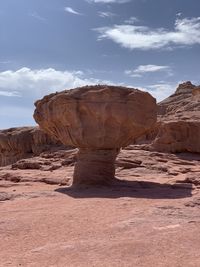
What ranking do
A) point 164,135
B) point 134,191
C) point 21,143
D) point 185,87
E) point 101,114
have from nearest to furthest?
point 134,191 → point 101,114 → point 164,135 → point 21,143 → point 185,87

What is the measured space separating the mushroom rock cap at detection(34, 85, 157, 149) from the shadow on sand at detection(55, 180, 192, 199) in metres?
1.61

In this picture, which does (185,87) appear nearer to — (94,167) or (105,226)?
(94,167)

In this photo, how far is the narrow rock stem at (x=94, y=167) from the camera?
12.5 m

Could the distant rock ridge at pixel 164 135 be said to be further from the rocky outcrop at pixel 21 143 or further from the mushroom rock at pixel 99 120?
the mushroom rock at pixel 99 120

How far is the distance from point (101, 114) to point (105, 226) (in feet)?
19.3

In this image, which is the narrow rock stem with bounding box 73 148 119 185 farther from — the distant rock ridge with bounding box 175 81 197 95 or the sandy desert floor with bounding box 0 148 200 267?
the distant rock ridge with bounding box 175 81 197 95

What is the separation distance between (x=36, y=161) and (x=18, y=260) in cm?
1496

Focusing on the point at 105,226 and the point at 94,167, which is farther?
the point at 94,167

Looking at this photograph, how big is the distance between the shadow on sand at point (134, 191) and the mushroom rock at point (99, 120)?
0.69 meters

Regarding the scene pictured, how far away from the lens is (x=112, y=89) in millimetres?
12445

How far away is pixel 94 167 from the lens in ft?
41.4

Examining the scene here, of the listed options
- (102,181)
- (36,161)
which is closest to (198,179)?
(102,181)

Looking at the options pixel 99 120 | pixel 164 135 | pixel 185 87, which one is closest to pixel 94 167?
pixel 99 120

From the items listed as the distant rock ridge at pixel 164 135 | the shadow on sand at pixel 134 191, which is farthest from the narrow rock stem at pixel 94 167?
the distant rock ridge at pixel 164 135
